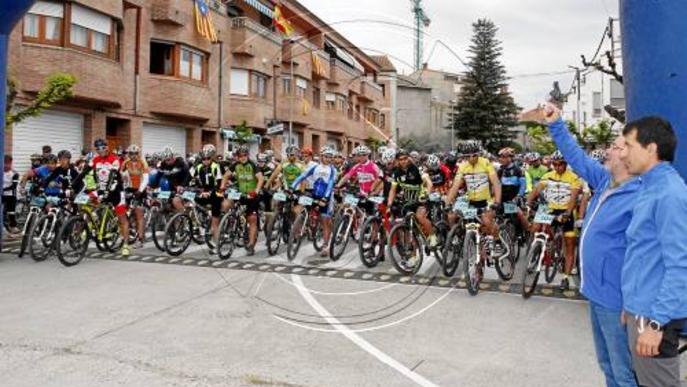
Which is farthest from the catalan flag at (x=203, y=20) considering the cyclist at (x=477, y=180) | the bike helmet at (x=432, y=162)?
the cyclist at (x=477, y=180)

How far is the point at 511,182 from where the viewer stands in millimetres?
10688

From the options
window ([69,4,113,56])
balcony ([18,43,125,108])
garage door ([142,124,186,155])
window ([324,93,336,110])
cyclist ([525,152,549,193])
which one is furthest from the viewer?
window ([324,93,336,110])

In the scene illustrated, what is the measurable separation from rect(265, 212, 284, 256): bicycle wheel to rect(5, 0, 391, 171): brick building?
9.30 ft

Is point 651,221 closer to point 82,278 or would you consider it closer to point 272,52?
point 82,278

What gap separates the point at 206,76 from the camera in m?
26.6

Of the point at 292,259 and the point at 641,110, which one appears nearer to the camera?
the point at 641,110

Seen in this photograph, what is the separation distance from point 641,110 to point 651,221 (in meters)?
3.39

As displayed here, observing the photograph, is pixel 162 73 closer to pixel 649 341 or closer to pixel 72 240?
pixel 72 240

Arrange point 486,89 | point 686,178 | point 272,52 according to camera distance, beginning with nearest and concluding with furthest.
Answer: point 686,178
point 486,89
point 272,52

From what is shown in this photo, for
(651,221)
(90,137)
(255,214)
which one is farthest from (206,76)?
(651,221)

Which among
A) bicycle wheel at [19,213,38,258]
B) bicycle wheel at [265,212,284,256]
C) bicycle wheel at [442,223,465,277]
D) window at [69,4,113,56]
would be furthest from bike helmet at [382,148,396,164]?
window at [69,4,113,56]

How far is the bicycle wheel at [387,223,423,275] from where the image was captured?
9.02 metres

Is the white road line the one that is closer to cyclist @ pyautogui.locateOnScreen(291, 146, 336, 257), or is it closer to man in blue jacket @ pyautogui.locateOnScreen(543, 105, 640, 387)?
man in blue jacket @ pyautogui.locateOnScreen(543, 105, 640, 387)

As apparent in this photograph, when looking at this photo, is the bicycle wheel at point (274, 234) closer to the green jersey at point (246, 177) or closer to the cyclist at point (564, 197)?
the green jersey at point (246, 177)
